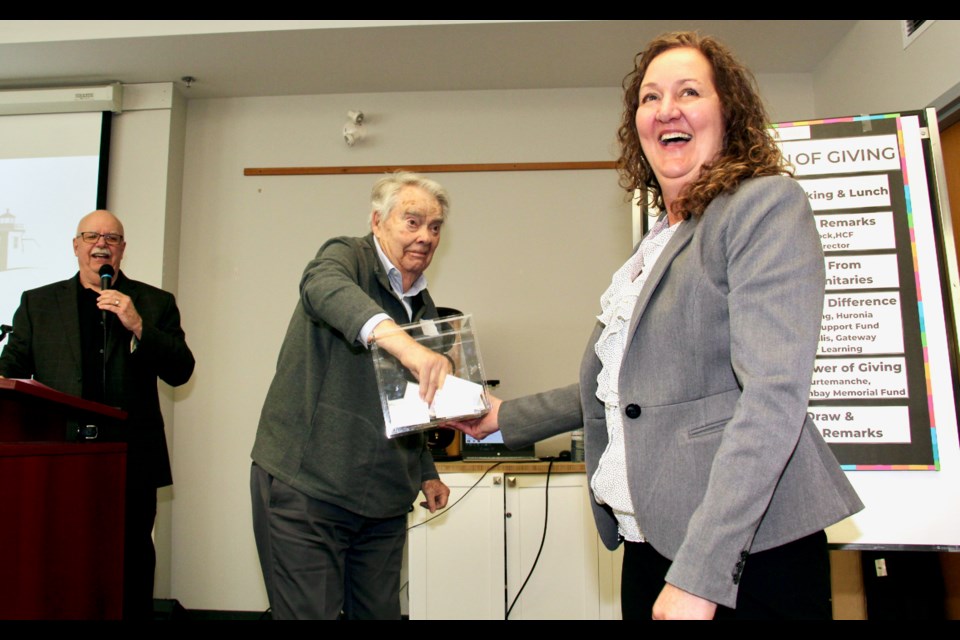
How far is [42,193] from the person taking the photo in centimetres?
420

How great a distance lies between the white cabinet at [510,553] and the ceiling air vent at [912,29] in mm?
2355

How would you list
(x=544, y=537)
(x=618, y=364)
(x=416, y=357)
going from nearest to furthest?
(x=618, y=364) < (x=416, y=357) < (x=544, y=537)

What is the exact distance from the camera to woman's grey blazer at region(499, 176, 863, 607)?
0.85m

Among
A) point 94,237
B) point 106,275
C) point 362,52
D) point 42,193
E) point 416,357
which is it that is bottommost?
point 416,357

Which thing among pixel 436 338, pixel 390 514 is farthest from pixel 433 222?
pixel 390 514

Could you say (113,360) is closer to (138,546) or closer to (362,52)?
(138,546)

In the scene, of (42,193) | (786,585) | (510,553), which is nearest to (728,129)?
(786,585)

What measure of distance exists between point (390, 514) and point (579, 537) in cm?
170

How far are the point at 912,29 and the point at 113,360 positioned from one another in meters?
3.59

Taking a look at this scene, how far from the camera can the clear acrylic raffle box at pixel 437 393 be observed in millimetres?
1487

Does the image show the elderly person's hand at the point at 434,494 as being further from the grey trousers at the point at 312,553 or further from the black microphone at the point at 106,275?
the black microphone at the point at 106,275

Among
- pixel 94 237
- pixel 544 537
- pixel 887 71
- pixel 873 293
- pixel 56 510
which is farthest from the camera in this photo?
pixel 887 71

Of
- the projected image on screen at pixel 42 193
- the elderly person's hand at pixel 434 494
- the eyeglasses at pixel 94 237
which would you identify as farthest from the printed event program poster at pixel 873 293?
the projected image on screen at pixel 42 193

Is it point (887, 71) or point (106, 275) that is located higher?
point (887, 71)
